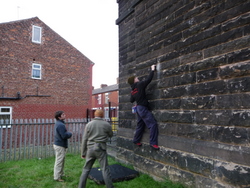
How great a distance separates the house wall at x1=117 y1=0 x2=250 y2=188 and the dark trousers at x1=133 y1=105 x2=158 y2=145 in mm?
153

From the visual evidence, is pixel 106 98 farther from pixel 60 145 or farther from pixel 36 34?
pixel 60 145

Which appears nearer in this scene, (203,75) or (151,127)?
(203,75)

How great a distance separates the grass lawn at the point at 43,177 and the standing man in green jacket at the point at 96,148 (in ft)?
1.99

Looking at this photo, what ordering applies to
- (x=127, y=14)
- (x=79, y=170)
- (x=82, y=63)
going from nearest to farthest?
(x=79, y=170), (x=127, y=14), (x=82, y=63)

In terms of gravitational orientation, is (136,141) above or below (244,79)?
below

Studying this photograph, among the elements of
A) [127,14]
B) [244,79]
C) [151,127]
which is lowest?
[151,127]

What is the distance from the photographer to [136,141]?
5.61 meters

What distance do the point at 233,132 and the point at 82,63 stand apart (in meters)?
17.4

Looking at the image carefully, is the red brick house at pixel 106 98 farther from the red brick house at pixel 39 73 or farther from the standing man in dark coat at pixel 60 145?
the standing man in dark coat at pixel 60 145

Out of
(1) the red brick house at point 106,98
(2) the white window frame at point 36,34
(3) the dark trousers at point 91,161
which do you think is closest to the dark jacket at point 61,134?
(3) the dark trousers at point 91,161

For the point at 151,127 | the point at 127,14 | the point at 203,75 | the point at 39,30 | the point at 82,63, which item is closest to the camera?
the point at 203,75

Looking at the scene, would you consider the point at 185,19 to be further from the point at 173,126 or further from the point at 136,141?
the point at 136,141

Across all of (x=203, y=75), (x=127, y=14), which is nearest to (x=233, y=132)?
(x=203, y=75)

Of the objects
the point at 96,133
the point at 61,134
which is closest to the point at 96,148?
the point at 96,133
